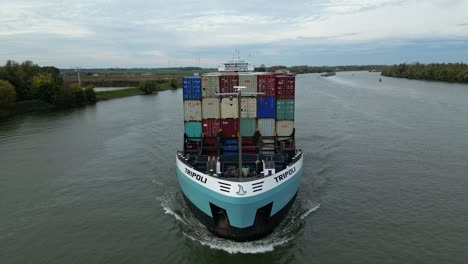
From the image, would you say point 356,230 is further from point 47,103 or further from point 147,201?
point 47,103

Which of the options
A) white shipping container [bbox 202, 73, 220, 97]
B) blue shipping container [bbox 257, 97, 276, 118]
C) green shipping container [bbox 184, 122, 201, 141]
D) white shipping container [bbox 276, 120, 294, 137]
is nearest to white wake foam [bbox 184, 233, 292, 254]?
white shipping container [bbox 276, 120, 294, 137]

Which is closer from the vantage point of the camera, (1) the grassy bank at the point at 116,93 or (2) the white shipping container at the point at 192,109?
(2) the white shipping container at the point at 192,109

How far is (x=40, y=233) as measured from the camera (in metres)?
17.7

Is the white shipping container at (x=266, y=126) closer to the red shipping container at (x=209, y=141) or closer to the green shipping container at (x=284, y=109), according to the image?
the green shipping container at (x=284, y=109)

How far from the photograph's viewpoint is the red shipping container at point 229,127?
22.7 metres

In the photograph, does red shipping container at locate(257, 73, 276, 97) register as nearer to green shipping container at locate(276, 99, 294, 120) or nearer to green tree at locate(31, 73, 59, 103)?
green shipping container at locate(276, 99, 294, 120)

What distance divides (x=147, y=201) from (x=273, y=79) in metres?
11.0

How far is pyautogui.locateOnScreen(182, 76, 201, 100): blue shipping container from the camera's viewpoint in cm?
2261

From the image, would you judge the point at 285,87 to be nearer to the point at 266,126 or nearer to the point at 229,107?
the point at 266,126

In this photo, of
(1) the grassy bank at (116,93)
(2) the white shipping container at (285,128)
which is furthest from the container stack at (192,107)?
(1) the grassy bank at (116,93)

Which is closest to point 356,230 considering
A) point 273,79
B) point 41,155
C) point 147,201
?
point 273,79

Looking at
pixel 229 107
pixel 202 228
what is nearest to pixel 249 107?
pixel 229 107

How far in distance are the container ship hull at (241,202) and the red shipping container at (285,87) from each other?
226 inches

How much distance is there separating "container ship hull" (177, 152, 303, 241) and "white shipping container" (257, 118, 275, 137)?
4.34 meters
